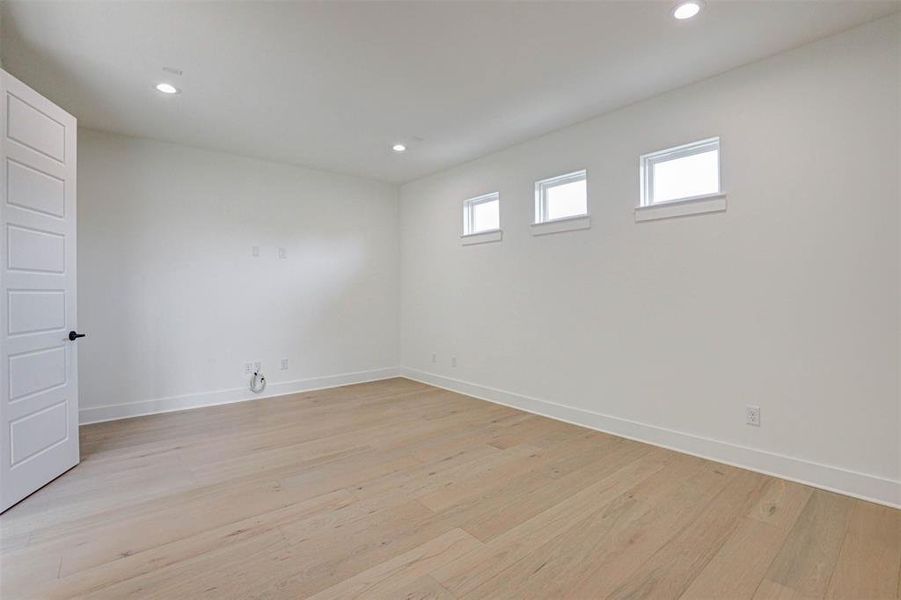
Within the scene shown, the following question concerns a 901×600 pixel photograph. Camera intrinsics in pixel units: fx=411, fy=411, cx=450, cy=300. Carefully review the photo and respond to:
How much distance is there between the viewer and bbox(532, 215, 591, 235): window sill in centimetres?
360

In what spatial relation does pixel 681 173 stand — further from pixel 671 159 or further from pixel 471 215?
pixel 471 215

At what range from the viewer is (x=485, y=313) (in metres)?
4.57

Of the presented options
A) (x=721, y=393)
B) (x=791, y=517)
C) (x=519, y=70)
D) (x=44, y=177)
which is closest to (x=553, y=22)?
(x=519, y=70)

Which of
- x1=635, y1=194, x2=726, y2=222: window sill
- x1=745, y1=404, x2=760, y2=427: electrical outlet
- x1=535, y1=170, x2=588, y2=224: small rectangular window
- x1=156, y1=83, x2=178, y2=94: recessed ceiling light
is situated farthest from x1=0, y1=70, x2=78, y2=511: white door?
x1=745, y1=404, x2=760, y2=427: electrical outlet

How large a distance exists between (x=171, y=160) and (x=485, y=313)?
3.58m

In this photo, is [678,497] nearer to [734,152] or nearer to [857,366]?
[857,366]

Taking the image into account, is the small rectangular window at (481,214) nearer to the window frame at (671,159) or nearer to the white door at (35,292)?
the window frame at (671,159)

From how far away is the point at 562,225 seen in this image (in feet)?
12.4

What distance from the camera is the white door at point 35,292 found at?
7.41 feet

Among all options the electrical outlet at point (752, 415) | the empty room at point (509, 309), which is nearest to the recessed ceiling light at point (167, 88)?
the empty room at point (509, 309)

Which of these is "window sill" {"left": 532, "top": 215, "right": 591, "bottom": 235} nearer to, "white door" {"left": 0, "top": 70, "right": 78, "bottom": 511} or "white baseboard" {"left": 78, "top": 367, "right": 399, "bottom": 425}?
"white baseboard" {"left": 78, "top": 367, "right": 399, "bottom": 425}

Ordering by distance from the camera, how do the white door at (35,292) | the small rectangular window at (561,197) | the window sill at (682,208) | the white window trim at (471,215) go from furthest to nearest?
A: 1. the white window trim at (471,215)
2. the small rectangular window at (561,197)
3. the window sill at (682,208)
4. the white door at (35,292)

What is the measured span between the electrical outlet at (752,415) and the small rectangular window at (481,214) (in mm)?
Result: 2749

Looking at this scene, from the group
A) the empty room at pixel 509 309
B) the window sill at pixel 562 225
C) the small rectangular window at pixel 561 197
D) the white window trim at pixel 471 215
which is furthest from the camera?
the white window trim at pixel 471 215
